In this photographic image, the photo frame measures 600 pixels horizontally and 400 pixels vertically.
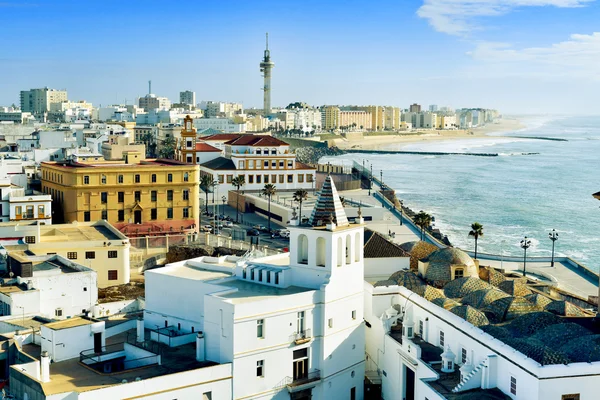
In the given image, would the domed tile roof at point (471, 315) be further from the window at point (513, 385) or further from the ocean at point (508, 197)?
the ocean at point (508, 197)

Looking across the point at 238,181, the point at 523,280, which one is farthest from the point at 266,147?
the point at 523,280

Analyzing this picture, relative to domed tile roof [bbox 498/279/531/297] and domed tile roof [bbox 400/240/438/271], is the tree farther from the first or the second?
domed tile roof [bbox 498/279/531/297]

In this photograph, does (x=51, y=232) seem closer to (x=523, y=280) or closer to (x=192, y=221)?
(x=192, y=221)

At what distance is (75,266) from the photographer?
3012 cm

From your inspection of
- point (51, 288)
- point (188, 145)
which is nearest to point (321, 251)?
point (51, 288)

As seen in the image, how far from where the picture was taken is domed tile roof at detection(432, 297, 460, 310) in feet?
81.1

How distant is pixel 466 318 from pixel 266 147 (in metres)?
47.3

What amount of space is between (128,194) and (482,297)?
87.1ft

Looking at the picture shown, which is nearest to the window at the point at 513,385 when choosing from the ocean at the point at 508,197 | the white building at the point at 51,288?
the white building at the point at 51,288

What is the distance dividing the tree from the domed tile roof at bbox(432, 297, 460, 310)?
64.0 m

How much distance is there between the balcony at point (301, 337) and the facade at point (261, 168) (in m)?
45.8

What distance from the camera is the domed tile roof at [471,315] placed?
2305 centimetres

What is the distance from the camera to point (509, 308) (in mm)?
24781

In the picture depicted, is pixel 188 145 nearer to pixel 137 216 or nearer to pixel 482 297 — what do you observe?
pixel 137 216
